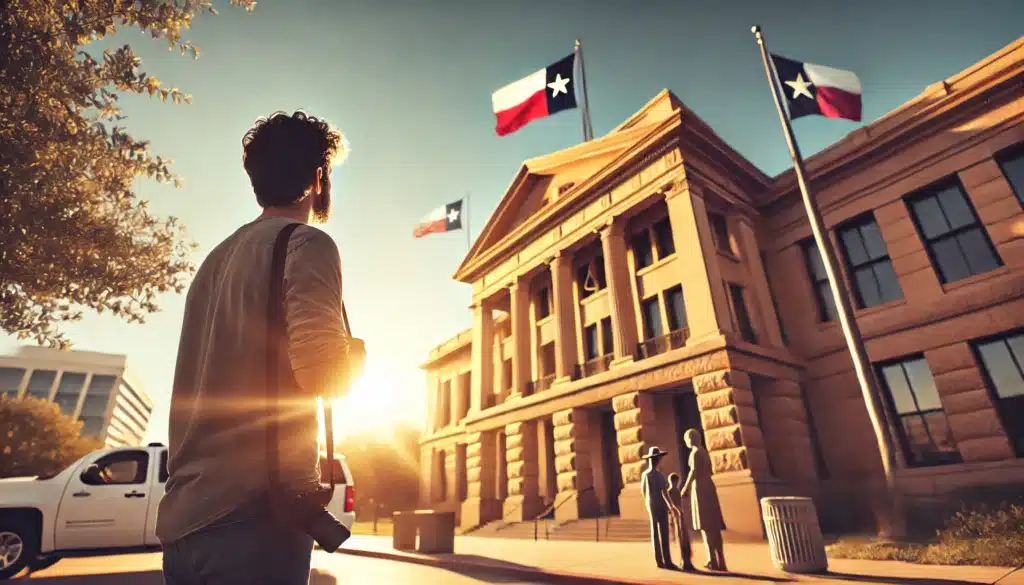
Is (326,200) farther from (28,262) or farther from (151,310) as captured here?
(151,310)

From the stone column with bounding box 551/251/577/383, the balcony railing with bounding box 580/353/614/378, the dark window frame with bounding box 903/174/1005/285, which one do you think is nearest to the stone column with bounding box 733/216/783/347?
the dark window frame with bounding box 903/174/1005/285

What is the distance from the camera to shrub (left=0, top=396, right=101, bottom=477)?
1462 inches

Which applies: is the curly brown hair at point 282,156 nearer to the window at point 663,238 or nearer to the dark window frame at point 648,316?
the dark window frame at point 648,316

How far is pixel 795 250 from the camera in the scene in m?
17.2

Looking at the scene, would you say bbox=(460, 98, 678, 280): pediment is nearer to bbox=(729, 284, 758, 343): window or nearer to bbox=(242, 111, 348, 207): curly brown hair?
bbox=(729, 284, 758, 343): window

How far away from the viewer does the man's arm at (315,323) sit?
51.8 inches

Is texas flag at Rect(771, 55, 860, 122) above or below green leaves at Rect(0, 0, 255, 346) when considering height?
above

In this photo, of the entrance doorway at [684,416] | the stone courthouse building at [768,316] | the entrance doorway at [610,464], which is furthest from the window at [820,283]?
the entrance doorway at [610,464]

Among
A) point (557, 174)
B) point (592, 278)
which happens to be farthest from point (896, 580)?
point (557, 174)

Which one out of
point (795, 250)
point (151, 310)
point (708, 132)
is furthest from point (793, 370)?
point (151, 310)

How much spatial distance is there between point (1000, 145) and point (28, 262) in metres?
22.9

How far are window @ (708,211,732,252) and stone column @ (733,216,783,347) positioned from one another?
0.53 m

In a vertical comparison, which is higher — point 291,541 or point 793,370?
point 793,370

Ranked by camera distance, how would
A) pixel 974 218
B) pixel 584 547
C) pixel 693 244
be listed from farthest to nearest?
pixel 693 244
pixel 974 218
pixel 584 547
